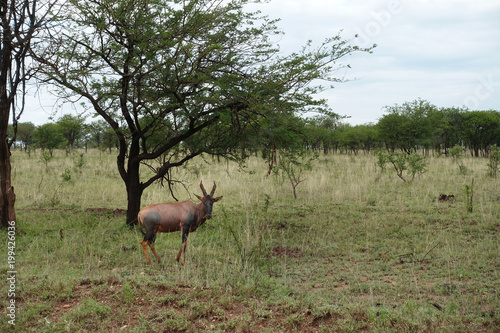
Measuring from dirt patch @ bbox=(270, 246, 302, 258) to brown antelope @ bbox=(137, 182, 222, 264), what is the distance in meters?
1.61

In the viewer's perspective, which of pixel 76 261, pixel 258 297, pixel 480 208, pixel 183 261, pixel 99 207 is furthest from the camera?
pixel 99 207

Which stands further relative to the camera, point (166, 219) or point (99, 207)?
point (99, 207)

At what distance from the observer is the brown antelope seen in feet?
18.3

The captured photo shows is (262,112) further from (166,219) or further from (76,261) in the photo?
(76,261)

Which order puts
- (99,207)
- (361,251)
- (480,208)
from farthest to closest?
(99,207) < (480,208) < (361,251)

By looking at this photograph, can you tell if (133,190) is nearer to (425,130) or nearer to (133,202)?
(133,202)

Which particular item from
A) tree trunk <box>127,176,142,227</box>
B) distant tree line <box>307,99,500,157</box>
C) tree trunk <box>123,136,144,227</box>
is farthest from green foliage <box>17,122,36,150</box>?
tree trunk <box>127,176,142,227</box>

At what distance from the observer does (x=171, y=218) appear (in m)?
5.68

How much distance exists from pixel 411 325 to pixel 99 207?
373 inches

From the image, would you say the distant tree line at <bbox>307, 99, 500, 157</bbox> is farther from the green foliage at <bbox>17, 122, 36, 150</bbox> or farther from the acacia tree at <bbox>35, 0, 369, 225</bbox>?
the green foliage at <bbox>17, 122, 36, 150</bbox>

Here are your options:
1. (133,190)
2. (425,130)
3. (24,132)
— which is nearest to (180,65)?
(133,190)

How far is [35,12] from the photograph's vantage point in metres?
7.58

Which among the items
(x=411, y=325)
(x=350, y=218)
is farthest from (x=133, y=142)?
(x=411, y=325)

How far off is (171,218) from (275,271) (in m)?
1.70
